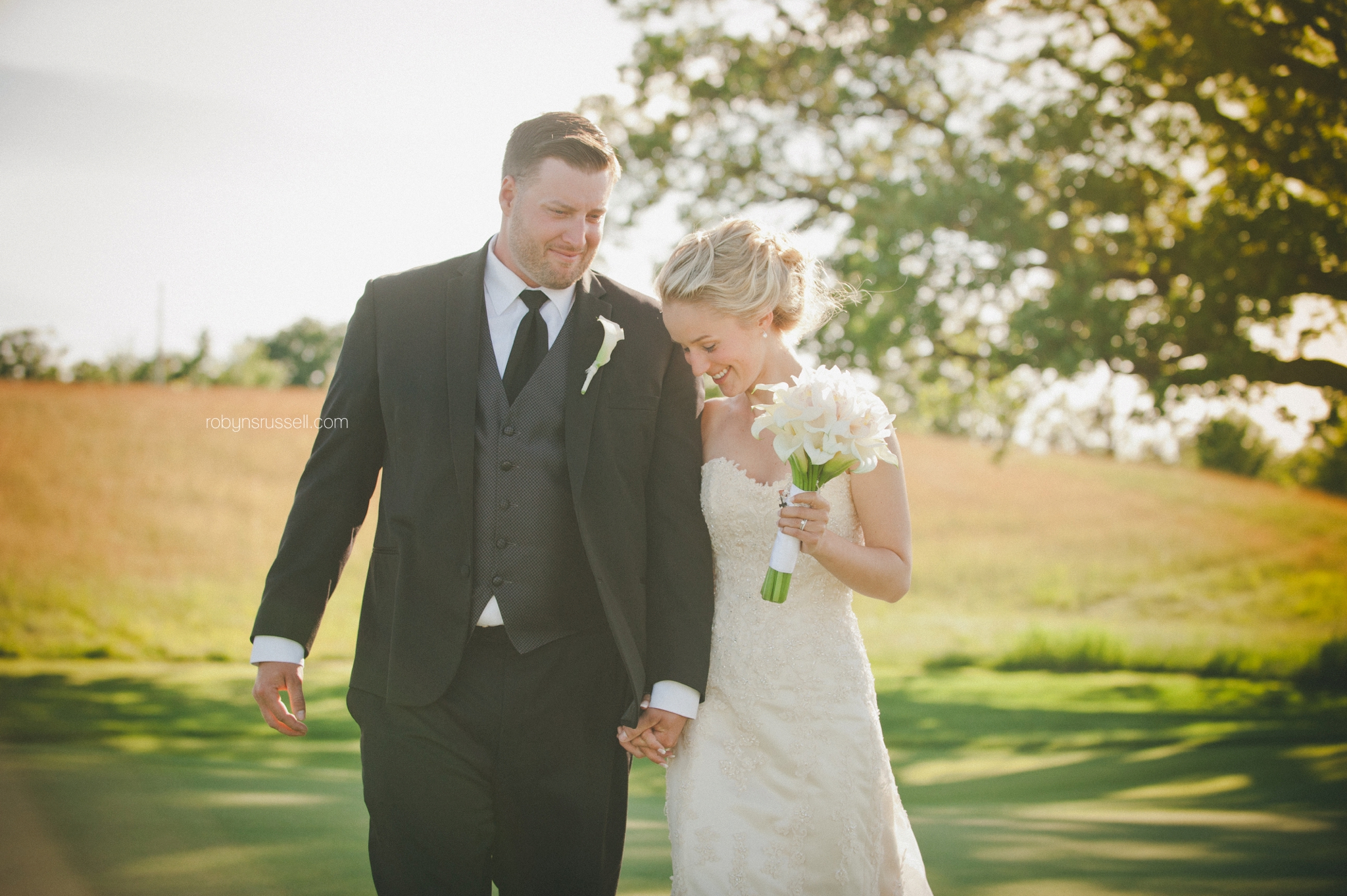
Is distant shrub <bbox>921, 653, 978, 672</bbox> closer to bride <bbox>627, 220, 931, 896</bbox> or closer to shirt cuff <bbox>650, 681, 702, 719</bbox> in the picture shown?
bride <bbox>627, 220, 931, 896</bbox>

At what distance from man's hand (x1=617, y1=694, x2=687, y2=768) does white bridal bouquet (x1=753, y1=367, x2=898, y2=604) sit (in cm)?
38

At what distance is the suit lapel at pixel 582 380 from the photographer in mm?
2275

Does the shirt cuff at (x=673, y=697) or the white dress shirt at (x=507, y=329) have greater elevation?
the white dress shirt at (x=507, y=329)

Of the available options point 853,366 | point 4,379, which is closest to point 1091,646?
point 853,366

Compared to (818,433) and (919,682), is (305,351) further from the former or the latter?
(818,433)

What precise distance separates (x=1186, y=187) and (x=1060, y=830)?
18.7 feet

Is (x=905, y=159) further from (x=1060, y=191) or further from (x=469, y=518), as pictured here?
(x=469, y=518)

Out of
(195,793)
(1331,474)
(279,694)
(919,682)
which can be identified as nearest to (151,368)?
(195,793)

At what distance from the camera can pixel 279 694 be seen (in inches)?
90.7

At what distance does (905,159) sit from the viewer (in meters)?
9.62

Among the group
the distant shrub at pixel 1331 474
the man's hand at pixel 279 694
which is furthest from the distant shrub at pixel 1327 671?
the man's hand at pixel 279 694

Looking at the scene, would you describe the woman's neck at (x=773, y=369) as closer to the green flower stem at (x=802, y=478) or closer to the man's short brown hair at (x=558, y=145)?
the green flower stem at (x=802, y=478)

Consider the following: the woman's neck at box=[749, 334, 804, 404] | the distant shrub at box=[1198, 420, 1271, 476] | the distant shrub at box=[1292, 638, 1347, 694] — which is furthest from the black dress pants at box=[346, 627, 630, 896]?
the distant shrub at box=[1198, 420, 1271, 476]

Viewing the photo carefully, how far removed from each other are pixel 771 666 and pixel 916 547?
1065 centimetres
